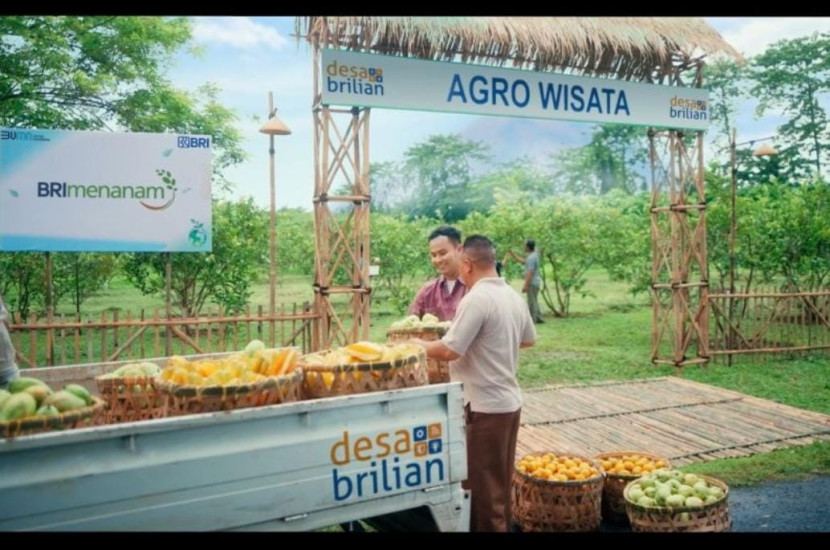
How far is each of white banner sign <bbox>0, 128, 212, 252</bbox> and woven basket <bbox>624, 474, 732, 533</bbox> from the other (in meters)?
4.98

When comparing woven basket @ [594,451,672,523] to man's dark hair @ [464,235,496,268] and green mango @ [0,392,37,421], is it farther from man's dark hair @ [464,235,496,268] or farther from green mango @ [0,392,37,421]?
green mango @ [0,392,37,421]

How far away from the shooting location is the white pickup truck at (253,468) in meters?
2.55

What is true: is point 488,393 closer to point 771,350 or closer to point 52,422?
point 52,422

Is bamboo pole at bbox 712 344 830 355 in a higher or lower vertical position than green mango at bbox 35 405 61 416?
lower

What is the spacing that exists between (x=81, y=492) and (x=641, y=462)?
3.64m

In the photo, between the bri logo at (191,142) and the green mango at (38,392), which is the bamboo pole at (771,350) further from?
the green mango at (38,392)

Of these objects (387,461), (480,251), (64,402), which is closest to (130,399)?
(64,402)

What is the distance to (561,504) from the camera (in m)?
4.17

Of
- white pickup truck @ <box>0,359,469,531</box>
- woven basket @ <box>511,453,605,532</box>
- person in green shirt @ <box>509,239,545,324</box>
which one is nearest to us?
white pickup truck @ <box>0,359,469,531</box>

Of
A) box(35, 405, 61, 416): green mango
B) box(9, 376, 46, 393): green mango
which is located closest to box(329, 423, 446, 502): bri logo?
box(35, 405, 61, 416): green mango

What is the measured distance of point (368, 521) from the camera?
416 centimetres

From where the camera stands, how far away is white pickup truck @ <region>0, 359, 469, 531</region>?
2547mm

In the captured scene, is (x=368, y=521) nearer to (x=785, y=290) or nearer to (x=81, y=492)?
(x=81, y=492)

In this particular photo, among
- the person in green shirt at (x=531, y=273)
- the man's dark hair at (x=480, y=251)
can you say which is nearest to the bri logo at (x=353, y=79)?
the man's dark hair at (x=480, y=251)
